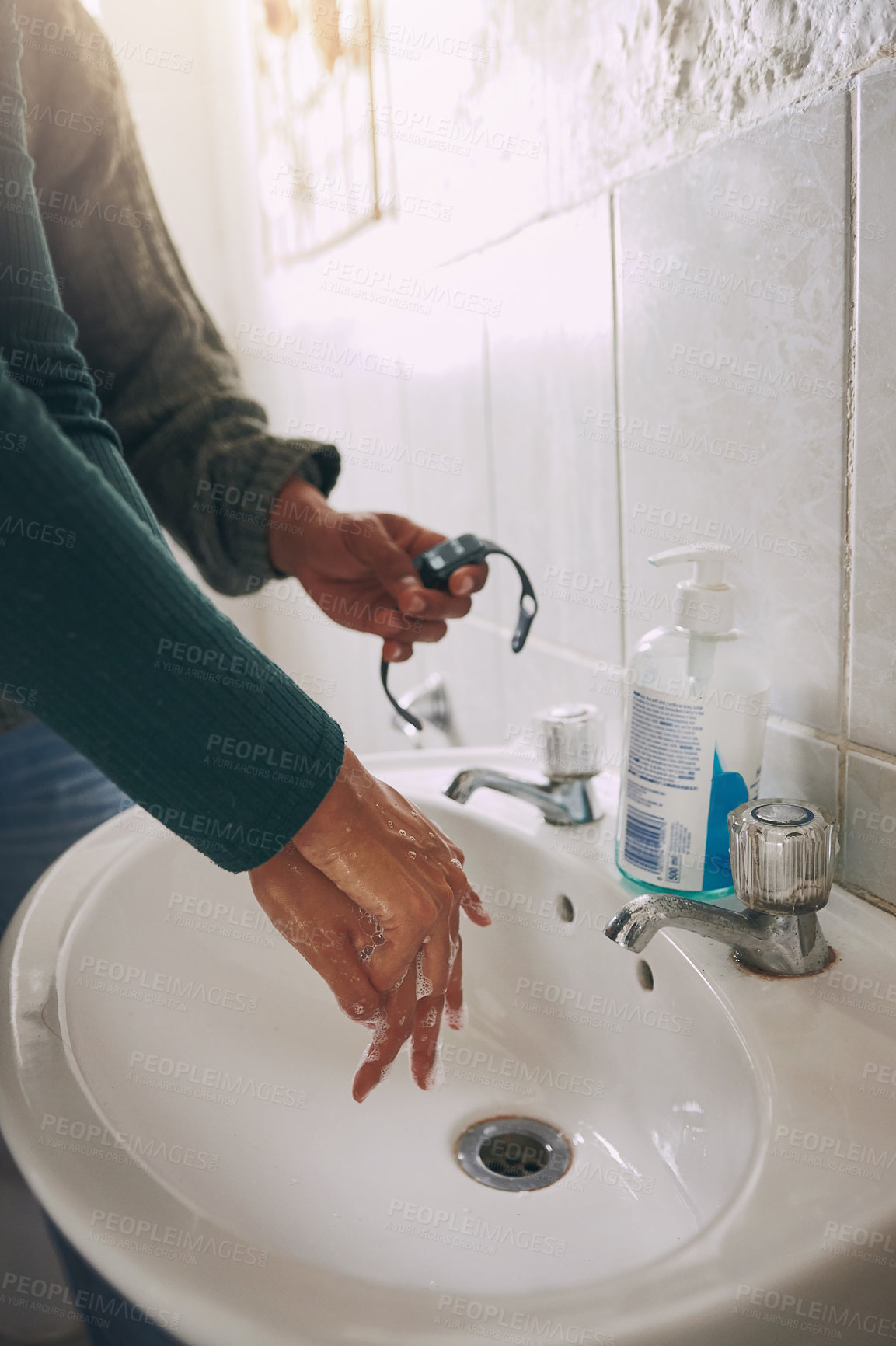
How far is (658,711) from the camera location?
51 centimetres

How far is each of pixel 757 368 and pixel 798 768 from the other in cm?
23

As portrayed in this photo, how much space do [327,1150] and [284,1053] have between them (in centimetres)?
9

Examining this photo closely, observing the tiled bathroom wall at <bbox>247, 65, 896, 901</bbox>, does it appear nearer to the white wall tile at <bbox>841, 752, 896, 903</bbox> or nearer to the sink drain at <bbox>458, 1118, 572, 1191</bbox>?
the white wall tile at <bbox>841, 752, 896, 903</bbox>

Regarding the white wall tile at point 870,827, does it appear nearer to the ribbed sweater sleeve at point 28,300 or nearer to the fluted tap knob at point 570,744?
the fluted tap knob at point 570,744

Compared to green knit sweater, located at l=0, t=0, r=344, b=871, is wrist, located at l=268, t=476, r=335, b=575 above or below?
below

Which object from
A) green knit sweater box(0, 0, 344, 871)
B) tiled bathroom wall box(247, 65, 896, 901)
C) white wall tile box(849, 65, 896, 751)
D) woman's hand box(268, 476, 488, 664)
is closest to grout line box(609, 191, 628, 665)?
tiled bathroom wall box(247, 65, 896, 901)

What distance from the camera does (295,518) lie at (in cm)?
71

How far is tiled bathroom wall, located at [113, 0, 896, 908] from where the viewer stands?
47 centimetres

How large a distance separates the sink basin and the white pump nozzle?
0.16 m

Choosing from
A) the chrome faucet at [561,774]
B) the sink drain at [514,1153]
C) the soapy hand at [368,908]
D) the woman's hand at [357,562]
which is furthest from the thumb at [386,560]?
the sink drain at [514,1153]

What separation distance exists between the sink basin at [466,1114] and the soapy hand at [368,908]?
0.33 ft

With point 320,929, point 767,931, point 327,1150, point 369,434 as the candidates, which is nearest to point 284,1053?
point 327,1150

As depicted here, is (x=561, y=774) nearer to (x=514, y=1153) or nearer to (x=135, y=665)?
(x=514, y=1153)

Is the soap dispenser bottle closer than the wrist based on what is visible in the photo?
Yes
